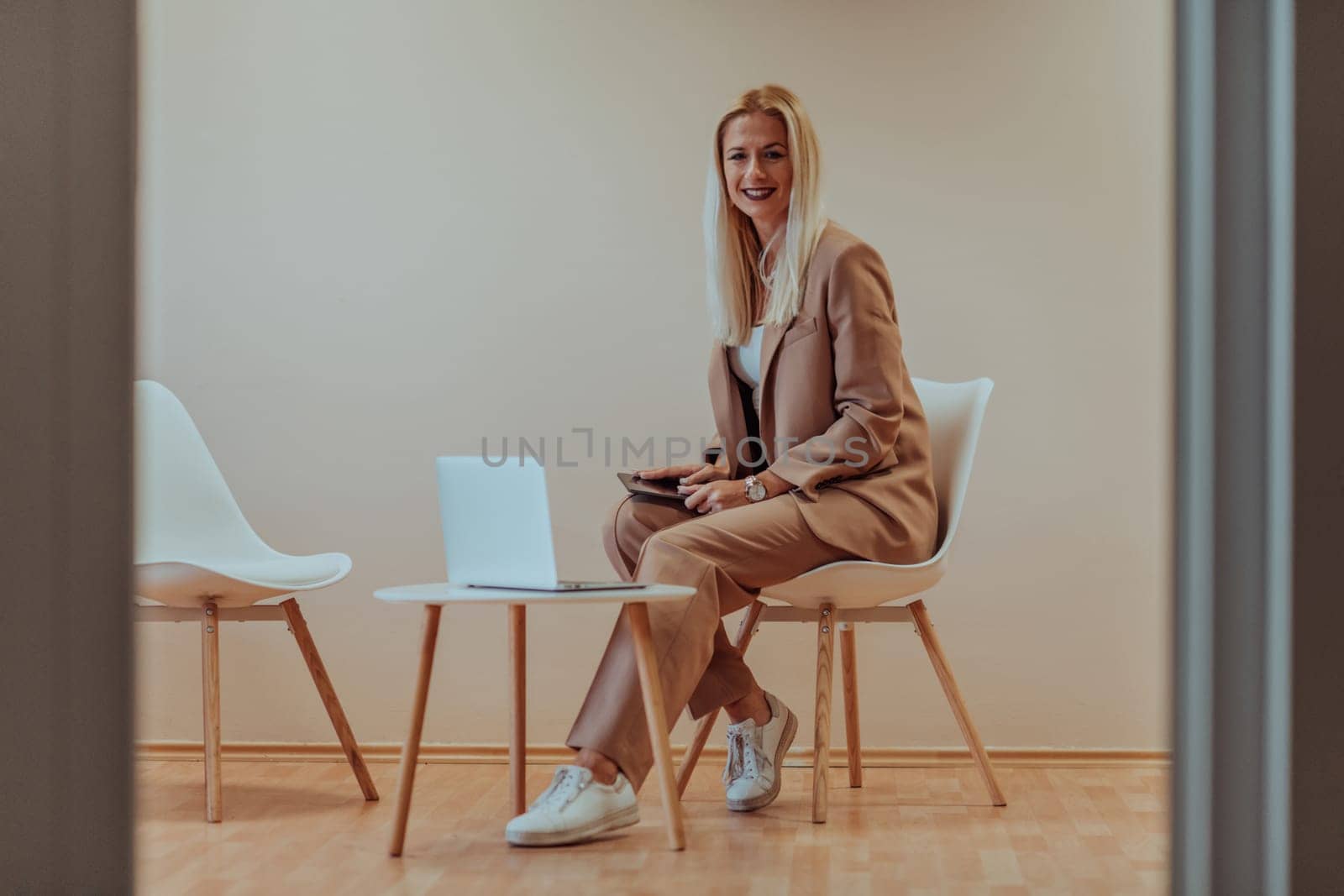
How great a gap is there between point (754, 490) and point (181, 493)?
1.13m

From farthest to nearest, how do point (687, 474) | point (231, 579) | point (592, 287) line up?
1. point (592, 287)
2. point (687, 474)
3. point (231, 579)

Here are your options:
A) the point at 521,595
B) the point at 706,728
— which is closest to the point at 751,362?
the point at 706,728

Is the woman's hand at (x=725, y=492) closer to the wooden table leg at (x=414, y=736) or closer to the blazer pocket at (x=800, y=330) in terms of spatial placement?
the blazer pocket at (x=800, y=330)

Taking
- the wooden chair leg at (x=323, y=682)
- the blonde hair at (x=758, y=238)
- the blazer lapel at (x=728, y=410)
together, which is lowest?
the wooden chair leg at (x=323, y=682)

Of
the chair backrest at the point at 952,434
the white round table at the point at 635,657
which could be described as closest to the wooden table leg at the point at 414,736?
the white round table at the point at 635,657

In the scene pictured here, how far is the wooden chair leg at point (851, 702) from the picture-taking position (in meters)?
2.87

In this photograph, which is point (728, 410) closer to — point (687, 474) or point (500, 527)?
point (687, 474)

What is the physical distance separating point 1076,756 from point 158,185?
7.62ft

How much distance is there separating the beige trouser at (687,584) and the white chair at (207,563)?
0.56 meters

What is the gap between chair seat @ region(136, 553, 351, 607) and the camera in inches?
97.1

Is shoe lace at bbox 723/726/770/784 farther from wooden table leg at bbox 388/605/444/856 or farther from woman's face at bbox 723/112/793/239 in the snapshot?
woman's face at bbox 723/112/793/239

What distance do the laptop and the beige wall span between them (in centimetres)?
102

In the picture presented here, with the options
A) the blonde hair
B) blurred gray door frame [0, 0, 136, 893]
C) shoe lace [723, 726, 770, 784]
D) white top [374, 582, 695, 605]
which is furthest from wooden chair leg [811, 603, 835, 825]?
blurred gray door frame [0, 0, 136, 893]

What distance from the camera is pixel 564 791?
7.25 ft
